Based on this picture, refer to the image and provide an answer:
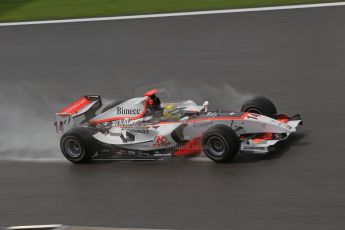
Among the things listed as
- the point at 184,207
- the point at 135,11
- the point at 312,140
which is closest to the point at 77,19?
the point at 135,11

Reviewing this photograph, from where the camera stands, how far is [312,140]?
10.2m

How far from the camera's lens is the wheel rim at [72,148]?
10227 millimetres

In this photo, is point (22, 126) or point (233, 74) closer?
point (22, 126)

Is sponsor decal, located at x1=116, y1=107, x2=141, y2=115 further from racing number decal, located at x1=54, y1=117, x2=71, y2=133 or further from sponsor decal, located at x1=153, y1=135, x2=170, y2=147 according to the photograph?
racing number decal, located at x1=54, y1=117, x2=71, y2=133

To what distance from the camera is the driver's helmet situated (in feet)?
33.6

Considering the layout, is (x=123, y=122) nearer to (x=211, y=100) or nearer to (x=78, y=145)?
(x=78, y=145)

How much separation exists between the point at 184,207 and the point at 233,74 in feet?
18.8

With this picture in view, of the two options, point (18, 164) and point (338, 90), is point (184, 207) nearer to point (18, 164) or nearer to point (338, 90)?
point (18, 164)

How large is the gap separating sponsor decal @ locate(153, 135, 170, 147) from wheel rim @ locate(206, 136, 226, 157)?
0.69 metres

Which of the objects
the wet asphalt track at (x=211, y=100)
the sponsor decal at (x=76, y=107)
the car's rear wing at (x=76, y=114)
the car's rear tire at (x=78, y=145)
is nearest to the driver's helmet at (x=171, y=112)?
the wet asphalt track at (x=211, y=100)

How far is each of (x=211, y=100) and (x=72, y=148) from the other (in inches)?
121

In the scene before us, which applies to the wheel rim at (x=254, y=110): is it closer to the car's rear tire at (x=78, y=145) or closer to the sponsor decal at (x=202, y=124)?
the sponsor decal at (x=202, y=124)

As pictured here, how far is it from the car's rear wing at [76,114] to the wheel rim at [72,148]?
46cm

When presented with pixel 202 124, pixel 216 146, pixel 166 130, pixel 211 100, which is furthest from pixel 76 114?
pixel 211 100
